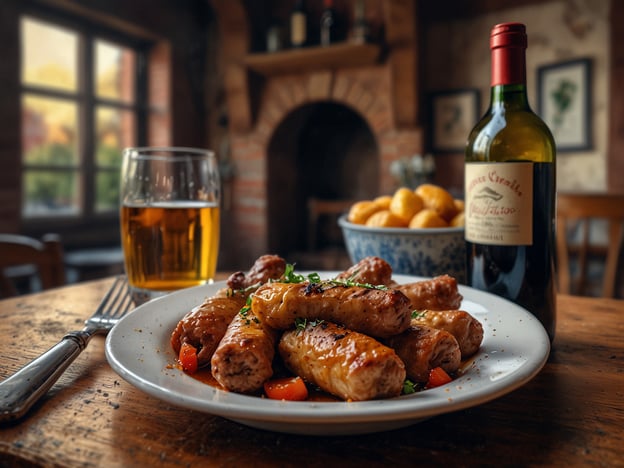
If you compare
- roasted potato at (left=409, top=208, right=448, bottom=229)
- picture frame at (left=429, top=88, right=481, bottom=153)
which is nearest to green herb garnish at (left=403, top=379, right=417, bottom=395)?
roasted potato at (left=409, top=208, right=448, bottom=229)

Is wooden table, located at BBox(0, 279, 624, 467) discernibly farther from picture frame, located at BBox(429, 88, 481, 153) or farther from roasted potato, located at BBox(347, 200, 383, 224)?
picture frame, located at BBox(429, 88, 481, 153)

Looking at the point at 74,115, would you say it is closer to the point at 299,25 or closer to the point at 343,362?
the point at 299,25

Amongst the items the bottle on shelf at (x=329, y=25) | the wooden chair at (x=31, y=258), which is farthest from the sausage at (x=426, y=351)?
the bottle on shelf at (x=329, y=25)

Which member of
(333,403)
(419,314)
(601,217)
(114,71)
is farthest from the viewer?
(114,71)

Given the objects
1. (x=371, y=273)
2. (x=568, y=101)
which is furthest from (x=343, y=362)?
(x=568, y=101)

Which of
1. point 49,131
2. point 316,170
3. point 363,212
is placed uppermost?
point 49,131

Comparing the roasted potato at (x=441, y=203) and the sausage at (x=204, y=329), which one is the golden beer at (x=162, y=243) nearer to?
the sausage at (x=204, y=329)

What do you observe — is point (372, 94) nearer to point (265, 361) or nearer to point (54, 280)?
point (54, 280)
